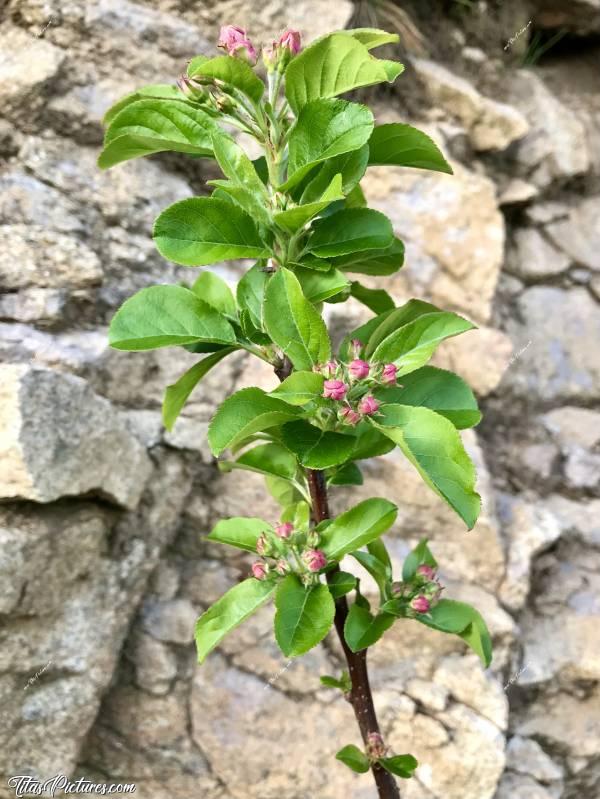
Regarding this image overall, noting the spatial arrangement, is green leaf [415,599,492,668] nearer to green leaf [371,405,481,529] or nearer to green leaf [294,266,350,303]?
green leaf [371,405,481,529]

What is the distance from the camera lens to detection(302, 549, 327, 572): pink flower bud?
1109 mm

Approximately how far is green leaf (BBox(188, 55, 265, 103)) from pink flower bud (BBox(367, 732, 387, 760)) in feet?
3.26

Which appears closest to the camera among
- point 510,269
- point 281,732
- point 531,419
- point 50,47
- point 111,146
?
point 111,146

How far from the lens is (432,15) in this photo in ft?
9.32

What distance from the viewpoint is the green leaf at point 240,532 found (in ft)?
4.05

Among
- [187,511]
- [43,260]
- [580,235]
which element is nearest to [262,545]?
[187,511]

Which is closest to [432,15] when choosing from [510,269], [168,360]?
[510,269]

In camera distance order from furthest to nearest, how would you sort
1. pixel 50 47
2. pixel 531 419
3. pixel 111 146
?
pixel 531 419 < pixel 50 47 < pixel 111 146

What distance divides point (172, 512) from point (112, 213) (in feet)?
2.62

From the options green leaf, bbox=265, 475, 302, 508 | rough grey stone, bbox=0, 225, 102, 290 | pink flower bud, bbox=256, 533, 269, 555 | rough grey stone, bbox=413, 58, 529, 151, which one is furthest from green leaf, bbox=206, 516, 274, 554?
rough grey stone, bbox=413, 58, 529, 151

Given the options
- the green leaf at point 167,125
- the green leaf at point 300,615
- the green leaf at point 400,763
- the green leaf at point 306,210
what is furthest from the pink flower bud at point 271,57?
the green leaf at point 400,763

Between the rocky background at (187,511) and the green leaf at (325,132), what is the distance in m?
0.83

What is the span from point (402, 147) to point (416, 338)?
294 millimetres

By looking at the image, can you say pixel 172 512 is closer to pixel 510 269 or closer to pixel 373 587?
pixel 373 587
